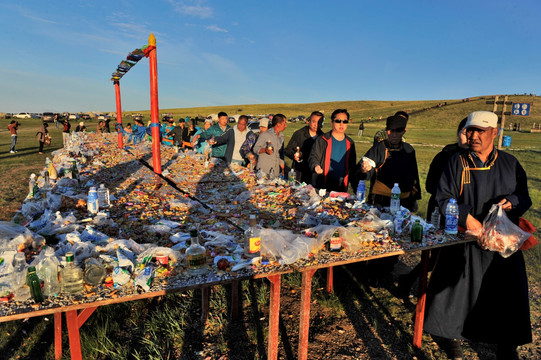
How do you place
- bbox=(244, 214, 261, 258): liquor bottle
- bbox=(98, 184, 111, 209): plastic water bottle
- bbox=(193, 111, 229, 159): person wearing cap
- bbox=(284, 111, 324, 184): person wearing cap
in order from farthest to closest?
bbox=(193, 111, 229, 159): person wearing cap, bbox=(284, 111, 324, 184): person wearing cap, bbox=(98, 184, 111, 209): plastic water bottle, bbox=(244, 214, 261, 258): liquor bottle

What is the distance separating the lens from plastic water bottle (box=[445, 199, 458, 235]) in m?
3.31

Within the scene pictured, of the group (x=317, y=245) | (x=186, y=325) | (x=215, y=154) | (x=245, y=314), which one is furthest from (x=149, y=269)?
(x=215, y=154)

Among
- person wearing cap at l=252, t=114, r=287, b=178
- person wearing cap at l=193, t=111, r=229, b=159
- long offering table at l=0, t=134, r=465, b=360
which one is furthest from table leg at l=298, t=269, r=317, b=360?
person wearing cap at l=193, t=111, r=229, b=159

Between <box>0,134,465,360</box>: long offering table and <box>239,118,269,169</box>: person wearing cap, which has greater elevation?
<box>239,118,269,169</box>: person wearing cap

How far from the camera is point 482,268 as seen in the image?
10.8 feet

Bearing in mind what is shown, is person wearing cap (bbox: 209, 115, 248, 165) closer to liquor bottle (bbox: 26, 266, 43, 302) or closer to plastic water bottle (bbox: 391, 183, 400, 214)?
plastic water bottle (bbox: 391, 183, 400, 214)

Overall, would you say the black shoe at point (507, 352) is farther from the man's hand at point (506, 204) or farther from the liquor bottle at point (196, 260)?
the liquor bottle at point (196, 260)

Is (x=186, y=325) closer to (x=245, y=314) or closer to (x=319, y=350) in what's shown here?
(x=245, y=314)

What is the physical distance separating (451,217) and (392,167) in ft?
5.16

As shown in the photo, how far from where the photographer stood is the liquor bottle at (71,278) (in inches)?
86.0

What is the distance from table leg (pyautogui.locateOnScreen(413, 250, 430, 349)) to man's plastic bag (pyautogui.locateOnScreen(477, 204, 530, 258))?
1.89 feet

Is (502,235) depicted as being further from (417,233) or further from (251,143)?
(251,143)

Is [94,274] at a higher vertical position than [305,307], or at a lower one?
higher

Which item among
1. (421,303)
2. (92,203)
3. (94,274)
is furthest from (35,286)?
(421,303)
